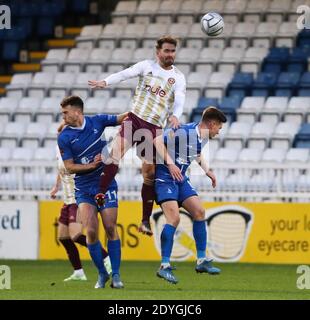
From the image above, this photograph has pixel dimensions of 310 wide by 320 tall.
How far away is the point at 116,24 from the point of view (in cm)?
2548

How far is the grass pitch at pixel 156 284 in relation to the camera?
11.8 meters

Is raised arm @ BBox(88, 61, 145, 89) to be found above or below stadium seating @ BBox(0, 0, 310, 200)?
below

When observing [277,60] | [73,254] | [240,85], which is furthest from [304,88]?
[73,254]

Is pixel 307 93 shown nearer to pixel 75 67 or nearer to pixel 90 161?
pixel 75 67

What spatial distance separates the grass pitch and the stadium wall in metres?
0.43

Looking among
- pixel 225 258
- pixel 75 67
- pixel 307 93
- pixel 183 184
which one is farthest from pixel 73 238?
pixel 75 67

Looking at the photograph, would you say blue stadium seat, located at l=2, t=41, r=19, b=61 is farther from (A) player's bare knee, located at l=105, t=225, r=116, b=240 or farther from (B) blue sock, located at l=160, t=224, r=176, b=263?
(A) player's bare knee, located at l=105, t=225, r=116, b=240

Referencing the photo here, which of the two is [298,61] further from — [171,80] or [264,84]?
[171,80]

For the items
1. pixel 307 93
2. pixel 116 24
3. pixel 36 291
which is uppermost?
pixel 116 24

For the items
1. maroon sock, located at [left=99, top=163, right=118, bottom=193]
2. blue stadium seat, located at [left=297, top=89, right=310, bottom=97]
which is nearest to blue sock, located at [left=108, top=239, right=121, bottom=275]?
maroon sock, located at [left=99, top=163, right=118, bottom=193]

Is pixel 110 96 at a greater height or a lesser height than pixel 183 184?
greater

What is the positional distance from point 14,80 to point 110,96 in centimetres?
240

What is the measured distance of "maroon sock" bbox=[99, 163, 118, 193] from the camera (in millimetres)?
12422

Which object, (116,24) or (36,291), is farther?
(116,24)
